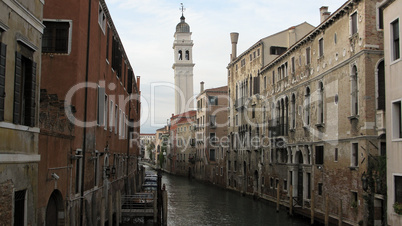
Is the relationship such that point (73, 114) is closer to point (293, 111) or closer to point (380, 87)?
point (380, 87)

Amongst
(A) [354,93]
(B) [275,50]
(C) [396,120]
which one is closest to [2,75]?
(C) [396,120]

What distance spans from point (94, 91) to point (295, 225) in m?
11.7

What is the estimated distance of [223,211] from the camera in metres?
26.6

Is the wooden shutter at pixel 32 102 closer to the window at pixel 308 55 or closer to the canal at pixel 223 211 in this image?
the canal at pixel 223 211

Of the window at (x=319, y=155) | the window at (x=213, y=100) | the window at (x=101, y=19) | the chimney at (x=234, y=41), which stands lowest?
the window at (x=319, y=155)

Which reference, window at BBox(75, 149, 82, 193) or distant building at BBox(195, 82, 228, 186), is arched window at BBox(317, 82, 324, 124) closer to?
window at BBox(75, 149, 82, 193)

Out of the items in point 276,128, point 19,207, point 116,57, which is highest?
point 116,57

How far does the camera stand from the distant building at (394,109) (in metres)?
13.3

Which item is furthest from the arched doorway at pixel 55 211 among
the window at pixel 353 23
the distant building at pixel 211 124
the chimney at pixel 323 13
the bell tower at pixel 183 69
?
the bell tower at pixel 183 69

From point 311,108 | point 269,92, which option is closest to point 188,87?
point 269,92

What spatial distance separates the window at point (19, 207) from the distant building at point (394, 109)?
34.4ft

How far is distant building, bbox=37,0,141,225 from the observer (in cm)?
1046

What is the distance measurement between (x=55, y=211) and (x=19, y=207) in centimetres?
355

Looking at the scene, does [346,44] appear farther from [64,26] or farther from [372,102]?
[64,26]
